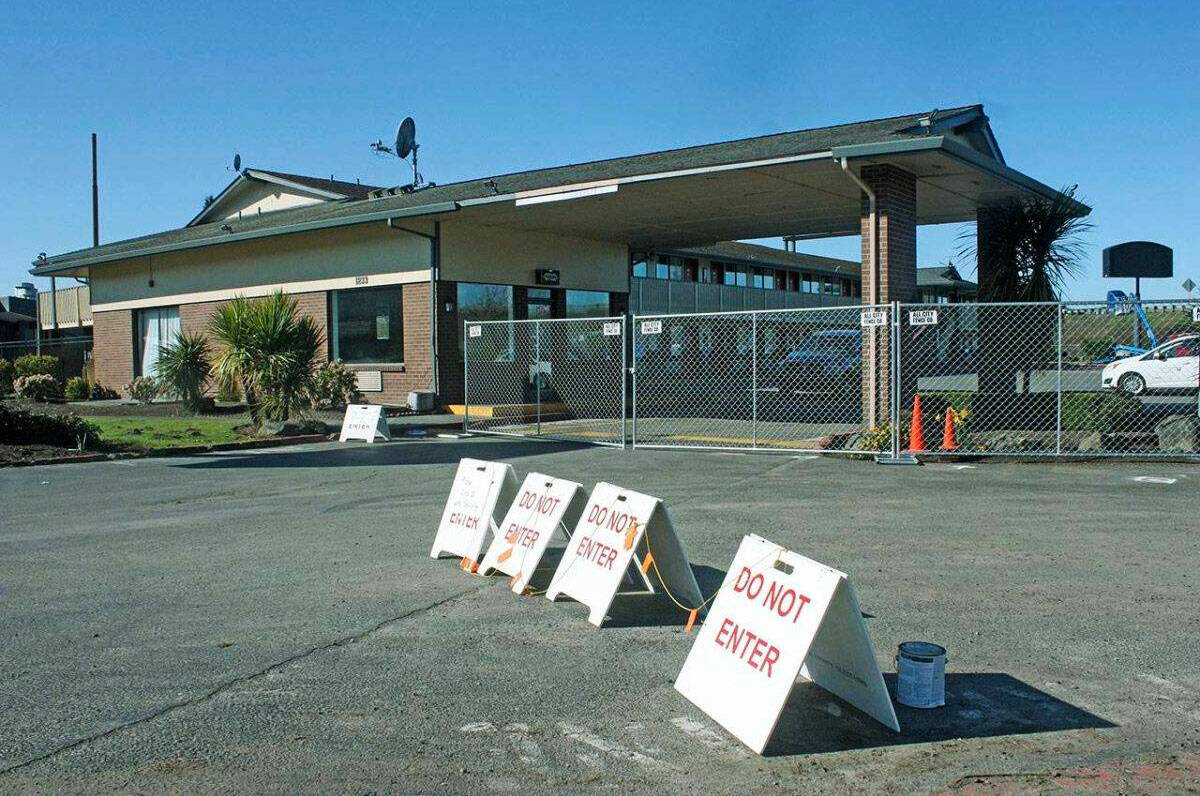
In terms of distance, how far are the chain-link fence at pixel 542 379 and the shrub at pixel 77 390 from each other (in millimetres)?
13603

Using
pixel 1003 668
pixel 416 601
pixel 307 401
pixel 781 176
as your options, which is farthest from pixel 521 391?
pixel 1003 668

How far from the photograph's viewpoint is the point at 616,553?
6.42 metres

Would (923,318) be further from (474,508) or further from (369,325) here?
(369,325)

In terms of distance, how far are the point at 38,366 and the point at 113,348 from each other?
3.46 metres

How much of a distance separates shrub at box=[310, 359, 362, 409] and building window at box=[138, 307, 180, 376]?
9407 mm

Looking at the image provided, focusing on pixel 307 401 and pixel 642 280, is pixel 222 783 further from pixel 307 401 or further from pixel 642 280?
pixel 642 280

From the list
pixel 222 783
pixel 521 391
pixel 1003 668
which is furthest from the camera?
pixel 521 391

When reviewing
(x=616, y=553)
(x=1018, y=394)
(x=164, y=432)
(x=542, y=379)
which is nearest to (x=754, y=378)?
(x=1018, y=394)

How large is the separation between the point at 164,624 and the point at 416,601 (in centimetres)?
151

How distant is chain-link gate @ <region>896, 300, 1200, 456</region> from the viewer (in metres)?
13.4

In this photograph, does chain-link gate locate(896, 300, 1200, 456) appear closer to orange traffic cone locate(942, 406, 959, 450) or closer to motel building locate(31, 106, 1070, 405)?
orange traffic cone locate(942, 406, 959, 450)

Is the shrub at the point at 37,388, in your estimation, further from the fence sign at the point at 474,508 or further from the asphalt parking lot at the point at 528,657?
the fence sign at the point at 474,508

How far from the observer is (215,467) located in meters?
14.4

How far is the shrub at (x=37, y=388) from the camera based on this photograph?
1123 inches
